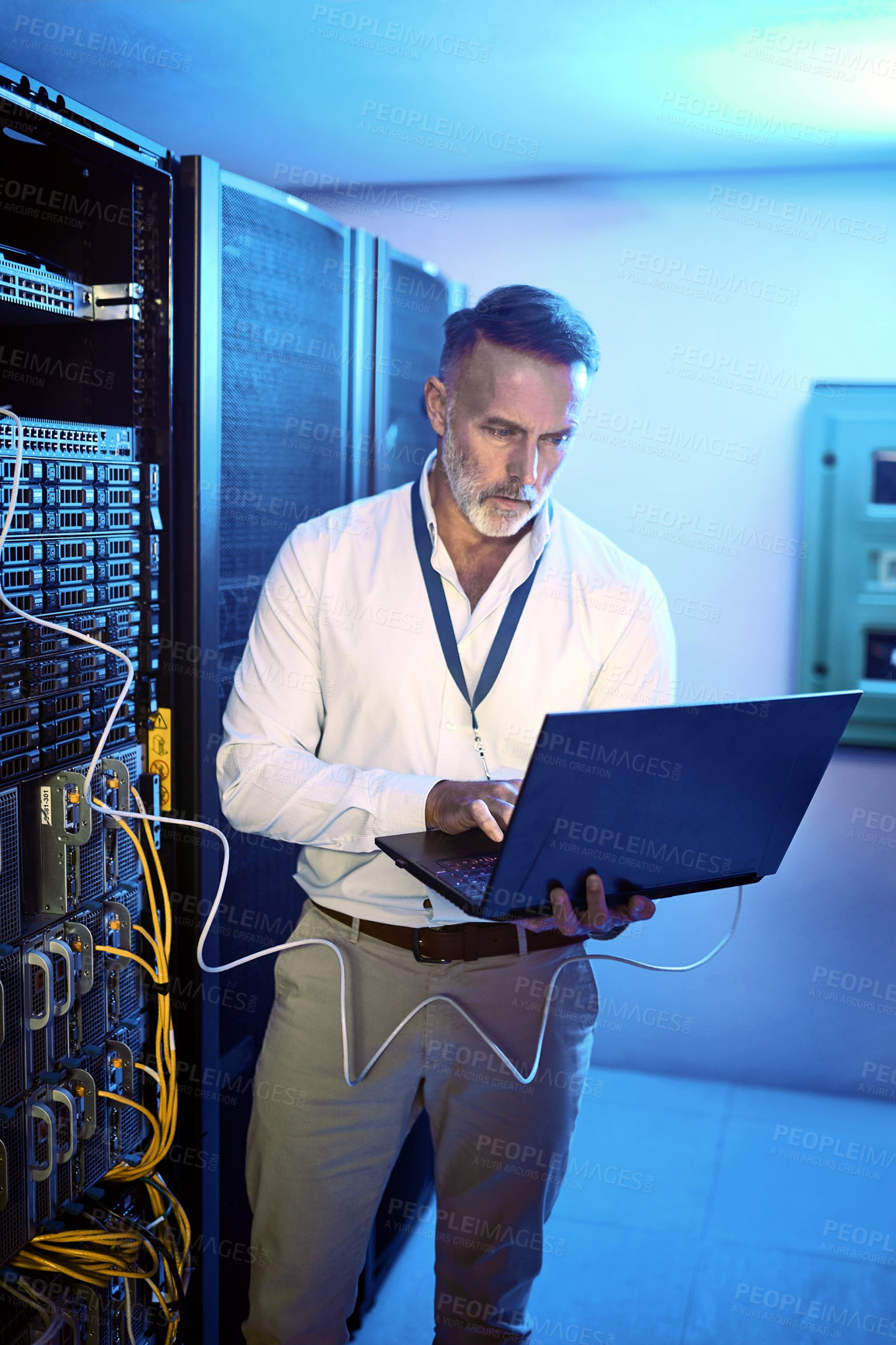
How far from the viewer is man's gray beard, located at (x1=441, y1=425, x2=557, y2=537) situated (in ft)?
5.80

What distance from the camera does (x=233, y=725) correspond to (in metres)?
1.70

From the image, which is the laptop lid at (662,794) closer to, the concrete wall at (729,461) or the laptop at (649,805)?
the laptop at (649,805)

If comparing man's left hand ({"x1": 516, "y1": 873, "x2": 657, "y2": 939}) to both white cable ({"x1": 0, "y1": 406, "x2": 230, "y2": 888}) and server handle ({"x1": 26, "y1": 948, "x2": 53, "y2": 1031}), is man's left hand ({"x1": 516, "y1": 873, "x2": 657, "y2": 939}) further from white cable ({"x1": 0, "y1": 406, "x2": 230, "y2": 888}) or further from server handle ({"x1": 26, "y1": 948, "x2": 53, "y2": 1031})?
server handle ({"x1": 26, "y1": 948, "x2": 53, "y2": 1031})

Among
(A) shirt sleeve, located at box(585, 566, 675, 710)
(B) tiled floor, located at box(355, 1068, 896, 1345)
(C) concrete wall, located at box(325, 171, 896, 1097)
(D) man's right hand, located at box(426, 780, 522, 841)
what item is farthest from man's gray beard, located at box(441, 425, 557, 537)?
(B) tiled floor, located at box(355, 1068, 896, 1345)

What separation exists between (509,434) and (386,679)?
18.9 inches

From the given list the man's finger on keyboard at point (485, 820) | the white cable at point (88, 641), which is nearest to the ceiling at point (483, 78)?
the white cable at point (88, 641)

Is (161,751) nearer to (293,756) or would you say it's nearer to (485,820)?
(293,756)

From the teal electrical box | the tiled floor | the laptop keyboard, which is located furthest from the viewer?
the teal electrical box

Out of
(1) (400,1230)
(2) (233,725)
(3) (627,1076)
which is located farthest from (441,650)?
(3) (627,1076)

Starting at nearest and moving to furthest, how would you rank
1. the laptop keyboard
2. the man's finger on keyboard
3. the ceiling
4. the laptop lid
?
1. the laptop lid
2. the laptop keyboard
3. the man's finger on keyboard
4. the ceiling

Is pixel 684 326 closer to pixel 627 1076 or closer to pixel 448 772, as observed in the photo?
pixel 448 772

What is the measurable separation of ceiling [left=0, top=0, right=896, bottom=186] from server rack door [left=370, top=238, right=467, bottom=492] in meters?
0.35

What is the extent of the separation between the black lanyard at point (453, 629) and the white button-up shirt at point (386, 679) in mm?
12

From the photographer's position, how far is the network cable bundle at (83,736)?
1334 millimetres
